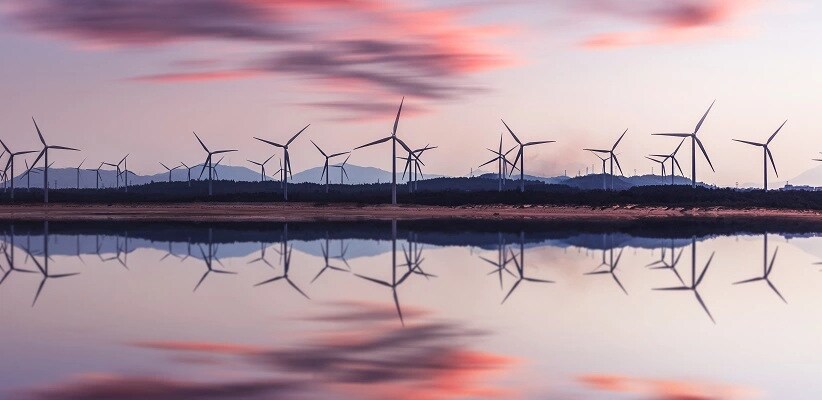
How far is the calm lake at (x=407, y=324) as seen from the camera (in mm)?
14250

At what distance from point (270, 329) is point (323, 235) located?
33.6m

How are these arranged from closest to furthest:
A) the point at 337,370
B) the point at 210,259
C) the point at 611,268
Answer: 1. the point at 337,370
2. the point at 611,268
3. the point at 210,259

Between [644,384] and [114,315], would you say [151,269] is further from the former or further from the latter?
[644,384]

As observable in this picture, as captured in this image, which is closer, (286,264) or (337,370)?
(337,370)

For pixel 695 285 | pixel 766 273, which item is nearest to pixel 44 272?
pixel 695 285

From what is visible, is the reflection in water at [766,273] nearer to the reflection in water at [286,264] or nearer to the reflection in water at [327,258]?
the reflection in water at [327,258]

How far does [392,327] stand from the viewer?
19359 mm

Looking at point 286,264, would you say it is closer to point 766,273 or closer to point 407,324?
point 407,324

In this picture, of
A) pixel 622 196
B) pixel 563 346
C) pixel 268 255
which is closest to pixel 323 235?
pixel 268 255

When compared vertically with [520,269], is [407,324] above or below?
below

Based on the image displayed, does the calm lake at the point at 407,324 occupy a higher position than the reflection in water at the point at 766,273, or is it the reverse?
the reflection in water at the point at 766,273

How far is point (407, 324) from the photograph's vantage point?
65.1ft

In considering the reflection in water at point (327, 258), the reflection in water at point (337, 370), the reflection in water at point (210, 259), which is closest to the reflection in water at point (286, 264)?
the reflection in water at point (327, 258)

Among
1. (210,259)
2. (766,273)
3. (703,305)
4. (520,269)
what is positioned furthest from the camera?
(210,259)
